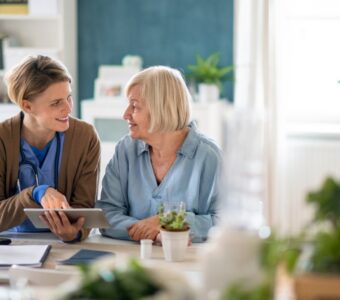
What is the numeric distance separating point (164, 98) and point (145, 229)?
49cm

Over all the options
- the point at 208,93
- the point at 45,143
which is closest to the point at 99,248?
the point at 45,143

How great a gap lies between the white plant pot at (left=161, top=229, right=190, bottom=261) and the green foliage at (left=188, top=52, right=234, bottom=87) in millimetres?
2972

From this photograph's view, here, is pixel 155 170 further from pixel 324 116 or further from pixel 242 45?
pixel 324 116

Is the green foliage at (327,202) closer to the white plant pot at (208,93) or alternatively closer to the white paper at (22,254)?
the white paper at (22,254)

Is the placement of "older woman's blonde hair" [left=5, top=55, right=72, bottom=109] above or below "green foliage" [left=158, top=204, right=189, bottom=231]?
above

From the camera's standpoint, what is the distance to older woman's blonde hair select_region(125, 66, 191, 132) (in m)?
2.92

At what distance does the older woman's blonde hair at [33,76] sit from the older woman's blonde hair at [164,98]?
0.31 m

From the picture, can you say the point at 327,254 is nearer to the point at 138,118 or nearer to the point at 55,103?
the point at 138,118

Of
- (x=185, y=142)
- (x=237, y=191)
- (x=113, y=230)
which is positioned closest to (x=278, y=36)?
(x=185, y=142)

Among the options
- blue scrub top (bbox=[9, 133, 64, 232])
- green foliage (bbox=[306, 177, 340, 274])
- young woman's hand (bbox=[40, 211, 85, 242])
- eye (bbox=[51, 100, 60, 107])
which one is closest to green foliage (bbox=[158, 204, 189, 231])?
young woman's hand (bbox=[40, 211, 85, 242])

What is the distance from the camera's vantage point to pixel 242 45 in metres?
5.05

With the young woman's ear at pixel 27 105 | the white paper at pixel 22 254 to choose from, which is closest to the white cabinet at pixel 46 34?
the young woman's ear at pixel 27 105

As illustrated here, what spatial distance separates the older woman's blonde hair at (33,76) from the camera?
2.97m

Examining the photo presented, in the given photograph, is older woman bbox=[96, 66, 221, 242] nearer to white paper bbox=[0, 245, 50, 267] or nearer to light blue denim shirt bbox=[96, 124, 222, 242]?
light blue denim shirt bbox=[96, 124, 222, 242]
